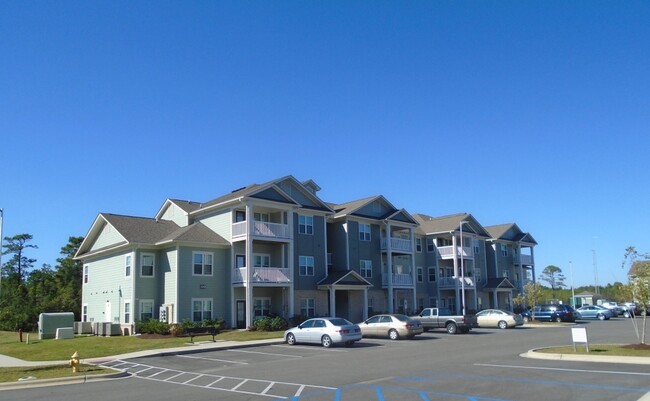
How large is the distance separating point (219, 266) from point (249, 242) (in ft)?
10.5

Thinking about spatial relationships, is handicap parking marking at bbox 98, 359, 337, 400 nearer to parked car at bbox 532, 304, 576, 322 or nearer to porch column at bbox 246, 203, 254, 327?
porch column at bbox 246, 203, 254, 327

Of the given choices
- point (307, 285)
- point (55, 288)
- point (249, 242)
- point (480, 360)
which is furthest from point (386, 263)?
point (55, 288)

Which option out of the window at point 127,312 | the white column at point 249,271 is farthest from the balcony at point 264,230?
the window at point 127,312

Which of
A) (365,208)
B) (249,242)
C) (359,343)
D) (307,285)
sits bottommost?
(359,343)

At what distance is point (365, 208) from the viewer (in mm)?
48562

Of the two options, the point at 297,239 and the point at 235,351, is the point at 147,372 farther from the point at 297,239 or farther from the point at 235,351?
the point at 297,239

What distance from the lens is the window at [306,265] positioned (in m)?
43.0

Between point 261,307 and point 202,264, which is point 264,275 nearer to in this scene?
point 261,307

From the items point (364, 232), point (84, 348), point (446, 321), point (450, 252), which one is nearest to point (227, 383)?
point (84, 348)

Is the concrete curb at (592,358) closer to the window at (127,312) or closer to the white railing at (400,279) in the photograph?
the window at (127,312)

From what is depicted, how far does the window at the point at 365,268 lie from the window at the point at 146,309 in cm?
1749

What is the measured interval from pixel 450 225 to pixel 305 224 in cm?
1956

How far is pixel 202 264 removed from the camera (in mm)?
38688

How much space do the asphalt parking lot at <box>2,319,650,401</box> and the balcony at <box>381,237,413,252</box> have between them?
25.4m
